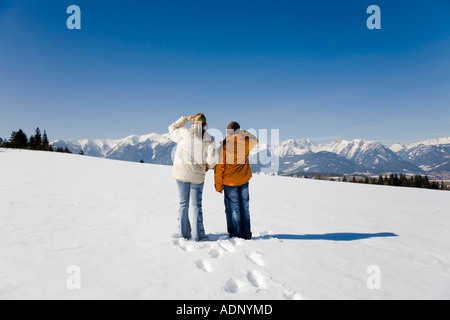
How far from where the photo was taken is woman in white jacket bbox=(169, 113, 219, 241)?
5223 millimetres

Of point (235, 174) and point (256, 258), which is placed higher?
point (235, 174)

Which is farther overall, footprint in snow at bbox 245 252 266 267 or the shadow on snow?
the shadow on snow

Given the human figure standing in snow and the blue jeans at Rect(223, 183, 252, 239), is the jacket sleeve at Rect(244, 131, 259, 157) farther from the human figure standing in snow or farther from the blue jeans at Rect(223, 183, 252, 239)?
the blue jeans at Rect(223, 183, 252, 239)

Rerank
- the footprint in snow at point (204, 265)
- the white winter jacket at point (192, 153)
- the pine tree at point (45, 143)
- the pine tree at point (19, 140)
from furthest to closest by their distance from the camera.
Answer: the pine tree at point (45, 143) → the pine tree at point (19, 140) → the white winter jacket at point (192, 153) → the footprint in snow at point (204, 265)

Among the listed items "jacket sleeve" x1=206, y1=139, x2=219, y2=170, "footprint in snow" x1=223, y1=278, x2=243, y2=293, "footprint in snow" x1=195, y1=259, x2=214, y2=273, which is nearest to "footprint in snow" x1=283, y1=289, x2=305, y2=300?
"footprint in snow" x1=223, y1=278, x2=243, y2=293

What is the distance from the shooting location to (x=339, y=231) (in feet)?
22.8

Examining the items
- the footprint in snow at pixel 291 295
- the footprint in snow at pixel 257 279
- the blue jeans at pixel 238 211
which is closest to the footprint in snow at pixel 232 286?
the footprint in snow at pixel 257 279

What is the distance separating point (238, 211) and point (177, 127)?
2.58 metres

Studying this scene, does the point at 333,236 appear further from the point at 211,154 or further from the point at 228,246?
the point at 211,154

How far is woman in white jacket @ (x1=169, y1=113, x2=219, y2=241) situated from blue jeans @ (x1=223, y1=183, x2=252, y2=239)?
0.81 m

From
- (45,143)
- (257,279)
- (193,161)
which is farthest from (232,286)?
(45,143)

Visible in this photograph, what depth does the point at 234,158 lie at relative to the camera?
5707 millimetres

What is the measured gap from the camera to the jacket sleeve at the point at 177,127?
537cm

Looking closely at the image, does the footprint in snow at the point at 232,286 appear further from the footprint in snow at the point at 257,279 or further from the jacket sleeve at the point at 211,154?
the jacket sleeve at the point at 211,154
